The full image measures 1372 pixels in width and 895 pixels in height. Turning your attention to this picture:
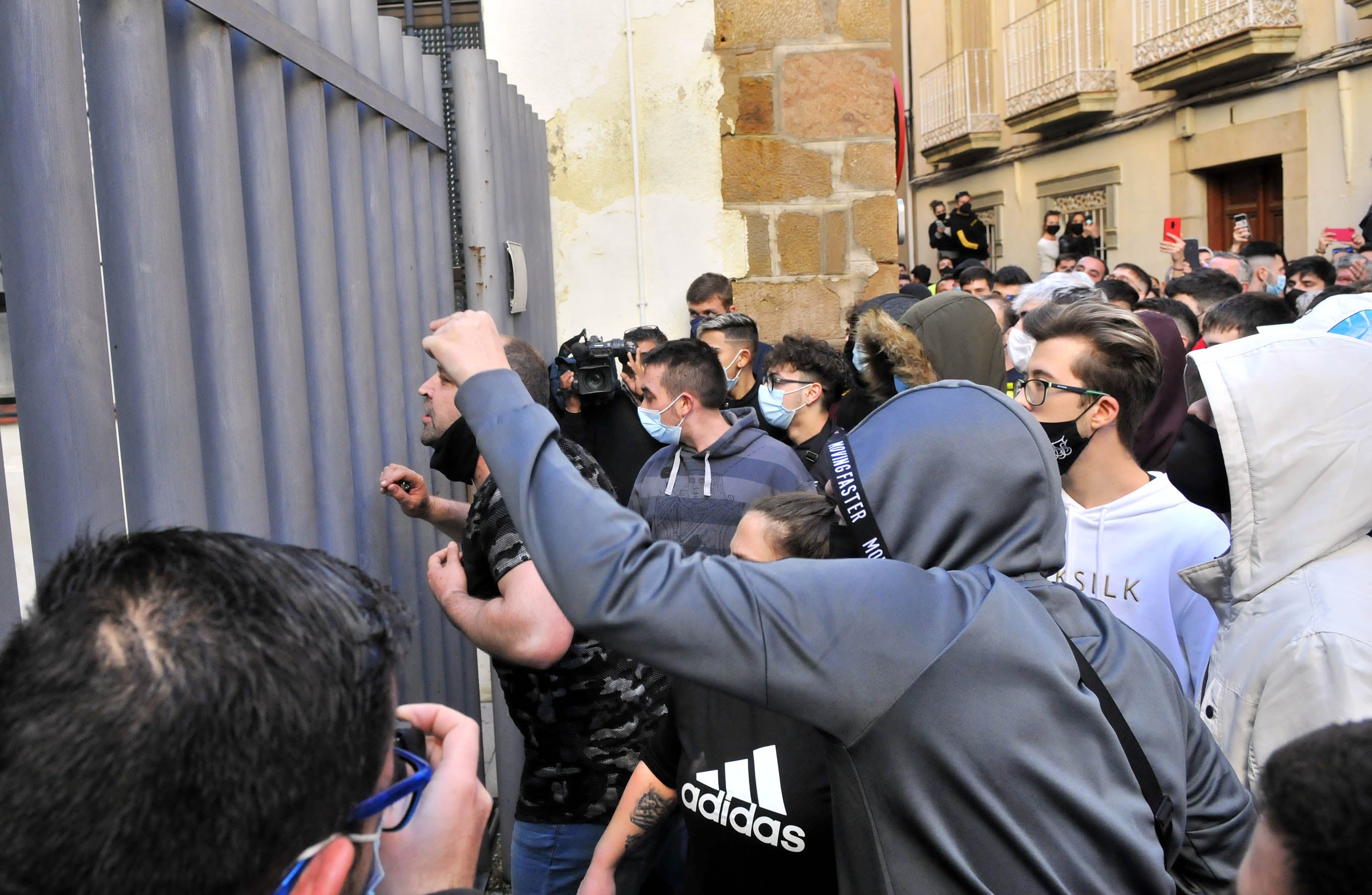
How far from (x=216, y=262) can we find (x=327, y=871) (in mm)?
1063

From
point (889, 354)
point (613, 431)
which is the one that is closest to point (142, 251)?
point (613, 431)

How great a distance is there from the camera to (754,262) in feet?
→ 18.5

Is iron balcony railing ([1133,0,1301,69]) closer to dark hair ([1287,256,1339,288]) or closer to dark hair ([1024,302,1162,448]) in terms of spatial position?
dark hair ([1287,256,1339,288])

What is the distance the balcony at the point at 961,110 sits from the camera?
21.8 meters

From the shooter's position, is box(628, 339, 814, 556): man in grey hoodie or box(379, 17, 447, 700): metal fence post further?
box(628, 339, 814, 556): man in grey hoodie

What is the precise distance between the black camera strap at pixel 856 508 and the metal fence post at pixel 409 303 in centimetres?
134

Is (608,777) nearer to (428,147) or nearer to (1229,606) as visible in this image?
(1229,606)

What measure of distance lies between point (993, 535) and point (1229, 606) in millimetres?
879

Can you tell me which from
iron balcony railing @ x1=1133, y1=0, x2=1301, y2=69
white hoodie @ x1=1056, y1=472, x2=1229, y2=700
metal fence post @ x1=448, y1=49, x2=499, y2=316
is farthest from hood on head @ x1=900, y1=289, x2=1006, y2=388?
iron balcony railing @ x1=1133, y1=0, x2=1301, y2=69

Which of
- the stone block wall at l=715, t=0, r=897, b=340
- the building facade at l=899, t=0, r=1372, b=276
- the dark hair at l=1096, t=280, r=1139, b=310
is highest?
the building facade at l=899, t=0, r=1372, b=276

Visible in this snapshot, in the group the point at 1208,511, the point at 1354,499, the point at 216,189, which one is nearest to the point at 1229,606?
the point at 1354,499

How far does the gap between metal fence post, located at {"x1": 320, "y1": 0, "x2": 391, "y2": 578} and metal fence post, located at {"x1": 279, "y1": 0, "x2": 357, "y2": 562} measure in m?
0.06

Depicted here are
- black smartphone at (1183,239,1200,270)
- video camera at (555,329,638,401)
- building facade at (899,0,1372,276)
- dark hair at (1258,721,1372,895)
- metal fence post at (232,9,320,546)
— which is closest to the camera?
dark hair at (1258,721,1372,895)

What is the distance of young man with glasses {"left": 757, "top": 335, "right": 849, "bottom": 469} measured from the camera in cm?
467
